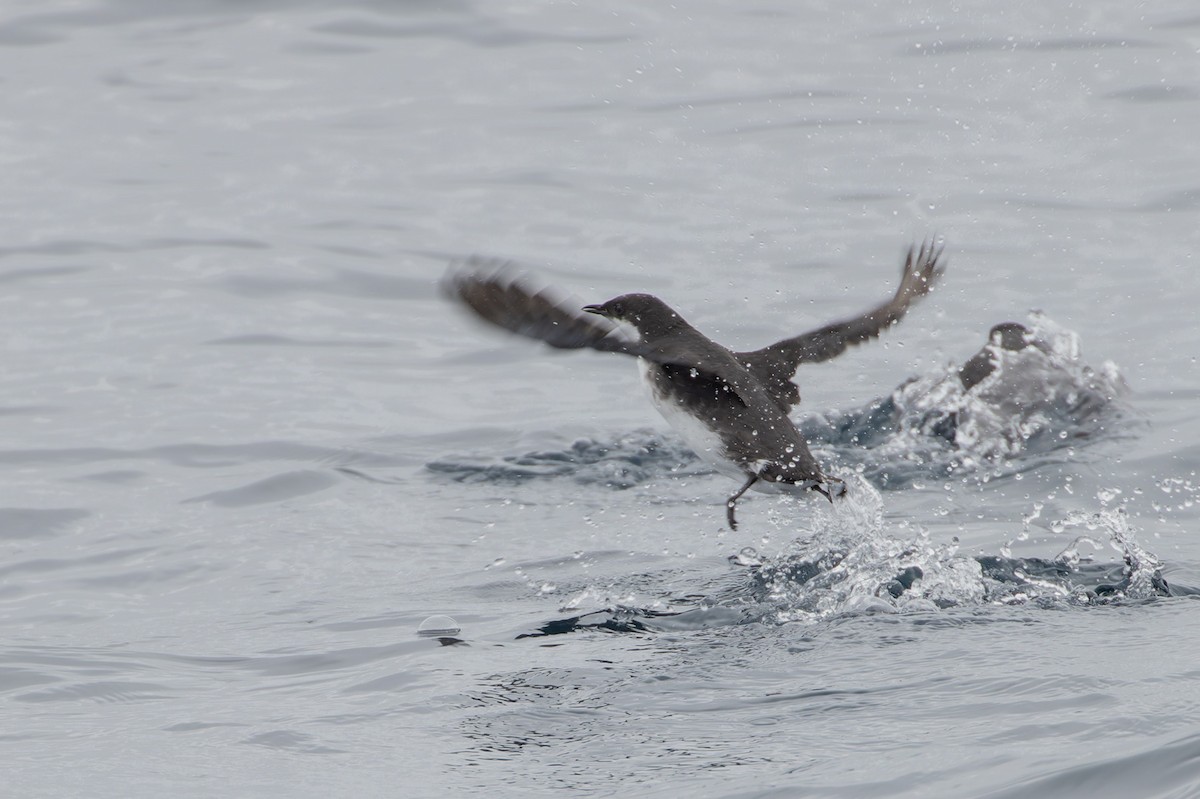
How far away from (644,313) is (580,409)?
233cm

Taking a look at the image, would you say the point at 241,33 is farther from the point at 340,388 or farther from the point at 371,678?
the point at 371,678

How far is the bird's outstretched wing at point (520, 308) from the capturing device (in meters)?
5.85

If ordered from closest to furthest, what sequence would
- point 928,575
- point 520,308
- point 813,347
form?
1. point 520,308
2. point 928,575
3. point 813,347

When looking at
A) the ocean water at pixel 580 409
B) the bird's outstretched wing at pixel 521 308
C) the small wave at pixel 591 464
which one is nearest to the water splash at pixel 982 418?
the ocean water at pixel 580 409

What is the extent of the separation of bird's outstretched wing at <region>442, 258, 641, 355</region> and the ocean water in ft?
3.39

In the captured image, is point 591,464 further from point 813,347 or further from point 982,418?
point 982,418

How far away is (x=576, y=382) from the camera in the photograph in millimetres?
10070

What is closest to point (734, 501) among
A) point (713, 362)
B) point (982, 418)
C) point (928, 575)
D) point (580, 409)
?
point (713, 362)

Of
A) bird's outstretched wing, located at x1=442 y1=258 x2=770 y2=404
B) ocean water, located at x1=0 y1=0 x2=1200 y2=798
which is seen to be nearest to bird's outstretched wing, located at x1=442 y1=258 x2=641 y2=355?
bird's outstretched wing, located at x1=442 y1=258 x2=770 y2=404

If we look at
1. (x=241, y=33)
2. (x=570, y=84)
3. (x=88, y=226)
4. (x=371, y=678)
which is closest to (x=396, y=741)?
(x=371, y=678)

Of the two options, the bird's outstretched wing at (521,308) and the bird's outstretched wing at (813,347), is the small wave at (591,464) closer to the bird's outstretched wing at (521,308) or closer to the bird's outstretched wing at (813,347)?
the bird's outstretched wing at (813,347)

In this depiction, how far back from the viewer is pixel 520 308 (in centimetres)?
591

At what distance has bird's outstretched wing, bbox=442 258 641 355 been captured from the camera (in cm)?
585

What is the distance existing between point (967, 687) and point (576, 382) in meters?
5.40
